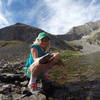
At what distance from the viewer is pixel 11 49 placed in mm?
63812

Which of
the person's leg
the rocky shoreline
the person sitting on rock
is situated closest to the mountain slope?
the rocky shoreline

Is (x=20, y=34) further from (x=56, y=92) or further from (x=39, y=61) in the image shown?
(x=39, y=61)

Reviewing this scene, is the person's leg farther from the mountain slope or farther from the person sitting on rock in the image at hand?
the mountain slope

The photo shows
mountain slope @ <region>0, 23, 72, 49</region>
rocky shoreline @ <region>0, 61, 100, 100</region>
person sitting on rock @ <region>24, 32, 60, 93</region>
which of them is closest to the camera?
rocky shoreline @ <region>0, 61, 100, 100</region>

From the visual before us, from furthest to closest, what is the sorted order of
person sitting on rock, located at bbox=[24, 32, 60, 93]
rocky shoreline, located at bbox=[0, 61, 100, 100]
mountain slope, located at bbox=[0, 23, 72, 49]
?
mountain slope, located at bbox=[0, 23, 72, 49] < person sitting on rock, located at bbox=[24, 32, 60, 93] < rocky shoreline, located at bbox=[0, 61, 100, 100]

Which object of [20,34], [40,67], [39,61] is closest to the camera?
[39,61]

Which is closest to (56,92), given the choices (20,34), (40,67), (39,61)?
(40,67)

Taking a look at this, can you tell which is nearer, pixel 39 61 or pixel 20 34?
pixel 39 61

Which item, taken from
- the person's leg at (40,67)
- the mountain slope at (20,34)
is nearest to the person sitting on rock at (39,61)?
the person's leg at (40,67)

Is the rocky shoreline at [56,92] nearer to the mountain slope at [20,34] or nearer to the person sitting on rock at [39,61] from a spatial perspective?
the person sitting on rock at [39,61]

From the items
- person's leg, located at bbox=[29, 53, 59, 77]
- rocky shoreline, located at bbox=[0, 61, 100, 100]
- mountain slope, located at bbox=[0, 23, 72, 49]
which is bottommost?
rocky shoreline, located at bbox=[0, 61, 100, 100]

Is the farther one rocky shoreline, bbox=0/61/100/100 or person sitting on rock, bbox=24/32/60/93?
person sitting on rock, bbox=24/32/60/93

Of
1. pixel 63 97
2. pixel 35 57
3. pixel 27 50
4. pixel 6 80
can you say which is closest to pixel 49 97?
pixel 63 97

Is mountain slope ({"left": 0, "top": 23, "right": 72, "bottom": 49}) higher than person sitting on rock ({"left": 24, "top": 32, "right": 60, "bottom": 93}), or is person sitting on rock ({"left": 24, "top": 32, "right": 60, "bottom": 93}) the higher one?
mountain slope ({"left": 0, "top": 23, "right": 72, "bottom": 49})
